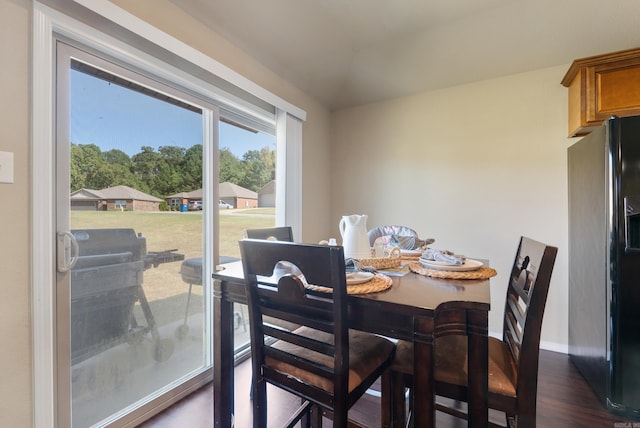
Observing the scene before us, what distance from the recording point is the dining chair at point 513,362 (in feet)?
3.08

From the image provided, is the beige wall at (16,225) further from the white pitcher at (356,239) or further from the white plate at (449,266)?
the white plate at (449,266)

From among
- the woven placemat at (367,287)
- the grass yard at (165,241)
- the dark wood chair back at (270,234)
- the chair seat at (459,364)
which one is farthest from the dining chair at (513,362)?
the grass yard at (165,241)

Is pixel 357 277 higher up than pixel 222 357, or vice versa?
pixel 357 277

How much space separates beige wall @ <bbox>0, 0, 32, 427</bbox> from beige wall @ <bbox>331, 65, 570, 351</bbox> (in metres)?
2.60

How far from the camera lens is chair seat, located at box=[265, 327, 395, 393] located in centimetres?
98

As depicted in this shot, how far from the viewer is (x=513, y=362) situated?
1.10m

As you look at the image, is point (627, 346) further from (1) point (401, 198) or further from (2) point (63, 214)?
(2) point (63, 214)

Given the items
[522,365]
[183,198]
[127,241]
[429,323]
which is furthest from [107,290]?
[522,365]

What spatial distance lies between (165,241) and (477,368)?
167 cm

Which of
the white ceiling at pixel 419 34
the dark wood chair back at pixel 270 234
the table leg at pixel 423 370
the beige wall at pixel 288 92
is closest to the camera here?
the table leg at pixel 423 370

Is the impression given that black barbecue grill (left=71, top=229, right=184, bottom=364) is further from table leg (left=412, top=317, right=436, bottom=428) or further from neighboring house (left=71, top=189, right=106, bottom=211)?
table leg (left=412, top=317, right=436, bottom=428)

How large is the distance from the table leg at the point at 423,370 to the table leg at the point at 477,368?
0.50 feet

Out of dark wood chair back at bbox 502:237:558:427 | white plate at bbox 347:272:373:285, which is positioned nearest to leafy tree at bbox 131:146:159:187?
white plate at bbox 347:272:373:285

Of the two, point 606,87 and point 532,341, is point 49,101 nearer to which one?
point 532,341
